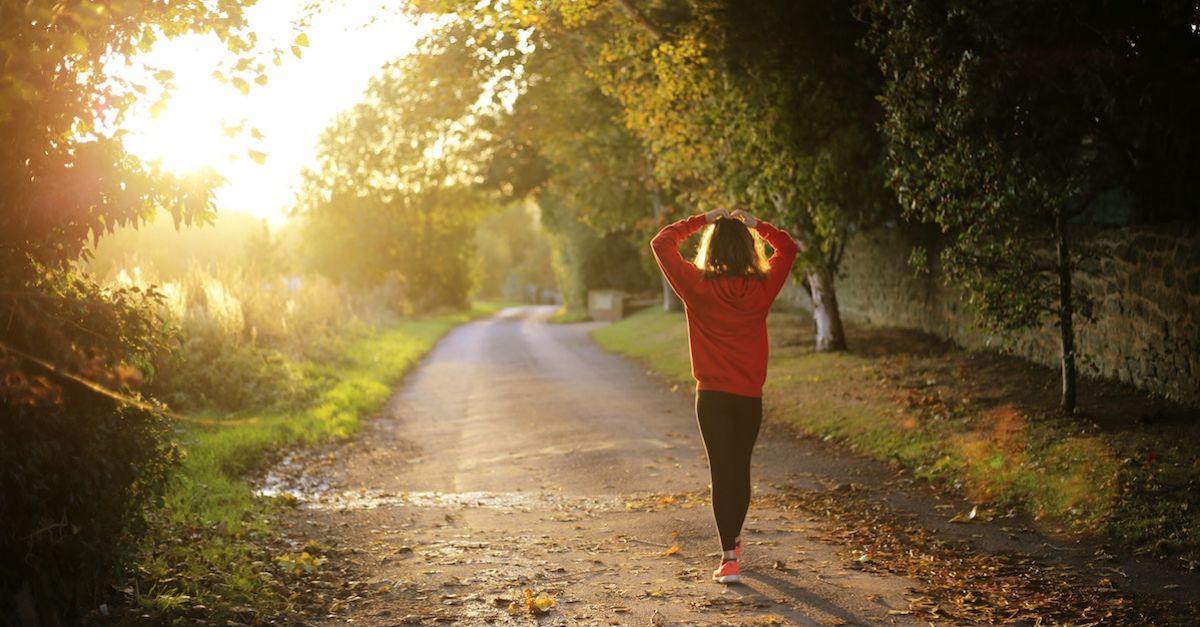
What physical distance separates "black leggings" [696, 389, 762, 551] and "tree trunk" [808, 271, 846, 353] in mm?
14330

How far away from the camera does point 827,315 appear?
69.7 ft

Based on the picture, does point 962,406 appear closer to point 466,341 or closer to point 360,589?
point 360,589

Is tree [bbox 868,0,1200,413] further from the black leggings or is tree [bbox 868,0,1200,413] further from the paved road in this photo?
the black leggings

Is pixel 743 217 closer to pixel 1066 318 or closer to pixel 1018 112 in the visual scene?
pixel 1018 112

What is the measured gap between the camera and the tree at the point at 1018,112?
35.4ft

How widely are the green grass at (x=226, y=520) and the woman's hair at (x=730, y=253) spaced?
10.7 ft

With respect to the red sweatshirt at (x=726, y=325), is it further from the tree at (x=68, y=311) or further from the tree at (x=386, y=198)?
the tree at (x=386, y=198)

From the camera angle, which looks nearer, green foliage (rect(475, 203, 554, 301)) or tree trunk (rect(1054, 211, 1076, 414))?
tree trunk (rect(1054, 211, 1076, 414))

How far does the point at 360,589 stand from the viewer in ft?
23.8

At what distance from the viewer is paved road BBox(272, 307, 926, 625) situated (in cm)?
652

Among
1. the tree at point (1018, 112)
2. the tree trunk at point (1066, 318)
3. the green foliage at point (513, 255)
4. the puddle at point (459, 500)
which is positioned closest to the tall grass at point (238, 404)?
the puddle at point (459, 500)

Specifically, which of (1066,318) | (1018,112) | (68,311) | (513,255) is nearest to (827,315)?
(1066,318)

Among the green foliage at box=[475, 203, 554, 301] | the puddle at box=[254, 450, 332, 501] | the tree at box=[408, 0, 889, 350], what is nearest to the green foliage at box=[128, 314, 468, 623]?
the puddle at box=[254, 450, 332, 501]

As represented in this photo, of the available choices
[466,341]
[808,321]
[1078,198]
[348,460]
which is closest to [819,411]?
[1078,198]
